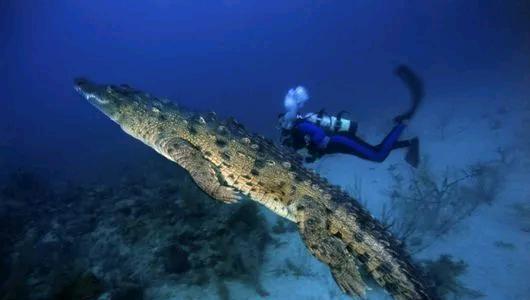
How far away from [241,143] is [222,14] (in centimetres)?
16678

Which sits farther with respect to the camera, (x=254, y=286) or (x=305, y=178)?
(x=254, y=286)

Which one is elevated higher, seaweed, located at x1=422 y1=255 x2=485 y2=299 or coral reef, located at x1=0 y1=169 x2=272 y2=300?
seaweed, located at x1=422 y1=255 x2=485 y2=299

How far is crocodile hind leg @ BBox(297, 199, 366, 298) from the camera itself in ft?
13.6

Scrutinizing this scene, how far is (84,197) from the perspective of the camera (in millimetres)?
11375

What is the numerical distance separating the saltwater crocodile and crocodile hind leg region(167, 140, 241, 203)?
1cm

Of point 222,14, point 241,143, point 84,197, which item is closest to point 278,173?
point 241,143

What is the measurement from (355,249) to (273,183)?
139 centimetres

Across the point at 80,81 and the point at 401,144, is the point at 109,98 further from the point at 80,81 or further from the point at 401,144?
the point at 401,144

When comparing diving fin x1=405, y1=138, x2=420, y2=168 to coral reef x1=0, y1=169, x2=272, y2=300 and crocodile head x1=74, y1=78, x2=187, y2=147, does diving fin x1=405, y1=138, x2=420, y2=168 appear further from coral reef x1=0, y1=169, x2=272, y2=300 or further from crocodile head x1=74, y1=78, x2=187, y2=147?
crocodile head x1=74, y1=78, x2=187, y2=147

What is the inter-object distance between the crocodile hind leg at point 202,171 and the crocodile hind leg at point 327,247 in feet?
3.12

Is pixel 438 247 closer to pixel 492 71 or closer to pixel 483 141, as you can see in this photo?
pixel 483 141

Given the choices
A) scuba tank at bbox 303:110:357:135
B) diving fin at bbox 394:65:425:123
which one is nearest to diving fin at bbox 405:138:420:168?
diving fin at bbox 394:65:425:123

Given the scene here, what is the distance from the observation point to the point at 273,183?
491 cm

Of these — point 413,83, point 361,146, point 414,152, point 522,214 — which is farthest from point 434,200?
point 413,83
